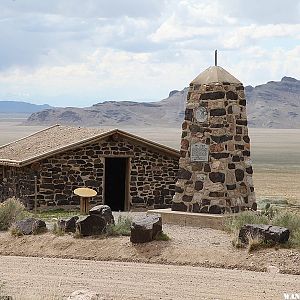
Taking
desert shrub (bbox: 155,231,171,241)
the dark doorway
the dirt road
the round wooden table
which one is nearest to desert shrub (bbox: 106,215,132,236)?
desert shrub (bbox: 155,231,171,241)

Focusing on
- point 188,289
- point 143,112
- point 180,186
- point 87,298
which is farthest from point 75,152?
point 143,112

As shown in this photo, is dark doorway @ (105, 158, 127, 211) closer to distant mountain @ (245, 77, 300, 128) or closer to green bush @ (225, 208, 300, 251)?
green bush @ (225, 208, 300, 251)

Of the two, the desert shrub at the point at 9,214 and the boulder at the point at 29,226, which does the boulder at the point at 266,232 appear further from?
the desert shrub at the point at 9,214

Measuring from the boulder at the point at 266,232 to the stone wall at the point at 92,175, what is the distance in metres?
10.4

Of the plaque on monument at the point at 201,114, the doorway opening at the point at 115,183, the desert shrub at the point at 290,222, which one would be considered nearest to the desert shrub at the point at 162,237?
the desert shrub at the point at 290,222

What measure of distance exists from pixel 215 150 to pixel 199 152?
0.38 metres

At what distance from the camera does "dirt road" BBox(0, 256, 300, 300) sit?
1159 centimetres

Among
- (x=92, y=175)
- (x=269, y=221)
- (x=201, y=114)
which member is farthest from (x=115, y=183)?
(x=269, y=221)

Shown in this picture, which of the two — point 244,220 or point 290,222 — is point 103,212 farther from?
point 290,222

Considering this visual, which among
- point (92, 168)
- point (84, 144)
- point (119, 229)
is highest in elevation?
point (84, 144)

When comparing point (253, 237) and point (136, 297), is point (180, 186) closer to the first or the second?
point (253, 237)

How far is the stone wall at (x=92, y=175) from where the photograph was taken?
24.3m

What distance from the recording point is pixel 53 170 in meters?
24.4

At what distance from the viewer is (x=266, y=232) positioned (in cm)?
1467
